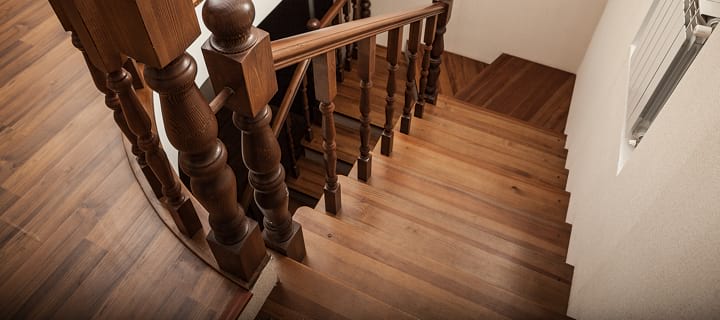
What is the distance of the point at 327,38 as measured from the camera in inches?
47.9

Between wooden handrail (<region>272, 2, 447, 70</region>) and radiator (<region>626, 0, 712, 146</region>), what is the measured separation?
0.92 metres

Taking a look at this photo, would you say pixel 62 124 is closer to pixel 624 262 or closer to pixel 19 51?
pixel 19 51

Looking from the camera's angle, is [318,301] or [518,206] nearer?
[318,301]

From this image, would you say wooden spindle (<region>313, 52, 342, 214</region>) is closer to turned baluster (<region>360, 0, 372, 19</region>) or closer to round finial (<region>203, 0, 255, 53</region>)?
round finial (<region>203, 0, 255, 53</region>)

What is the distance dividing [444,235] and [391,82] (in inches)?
27.2

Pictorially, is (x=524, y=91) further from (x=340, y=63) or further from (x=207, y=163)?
(x=207, y=163)

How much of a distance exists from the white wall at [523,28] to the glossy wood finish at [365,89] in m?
2.79

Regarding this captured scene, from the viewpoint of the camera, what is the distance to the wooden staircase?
1.50 m

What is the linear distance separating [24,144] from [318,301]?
50.7 inches

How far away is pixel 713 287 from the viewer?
90cm

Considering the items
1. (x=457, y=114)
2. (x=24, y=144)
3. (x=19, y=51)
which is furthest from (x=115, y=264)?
(x=457, y=114)

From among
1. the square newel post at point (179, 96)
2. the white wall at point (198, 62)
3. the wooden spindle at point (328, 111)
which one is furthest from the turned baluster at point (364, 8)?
the square newel post at point (179, 96)

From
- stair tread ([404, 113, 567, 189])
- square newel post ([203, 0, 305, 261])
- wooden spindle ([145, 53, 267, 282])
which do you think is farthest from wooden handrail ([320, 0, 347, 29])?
wooden spindle ([145, 53, 267, 282])

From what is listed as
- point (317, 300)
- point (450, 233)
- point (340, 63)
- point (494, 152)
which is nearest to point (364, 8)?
point (340, 63)
